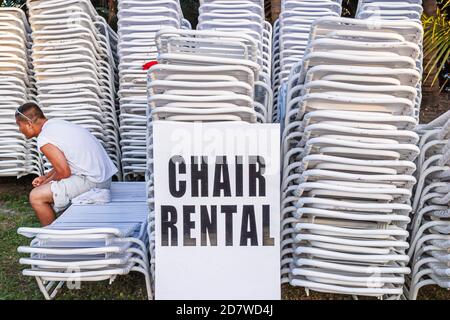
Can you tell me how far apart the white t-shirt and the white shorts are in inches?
1.9

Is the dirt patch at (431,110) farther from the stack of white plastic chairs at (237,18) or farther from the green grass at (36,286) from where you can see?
the green grass at (36,286)

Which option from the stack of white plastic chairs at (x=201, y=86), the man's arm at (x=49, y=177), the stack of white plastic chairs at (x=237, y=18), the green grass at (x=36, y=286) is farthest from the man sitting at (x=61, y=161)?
the stack of white plastic chairs at (x=237, y=18)

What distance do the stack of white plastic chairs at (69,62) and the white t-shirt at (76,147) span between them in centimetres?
81

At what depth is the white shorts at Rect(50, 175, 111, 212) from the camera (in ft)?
12.2

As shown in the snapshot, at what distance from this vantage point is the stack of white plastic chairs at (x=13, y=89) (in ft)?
15.7

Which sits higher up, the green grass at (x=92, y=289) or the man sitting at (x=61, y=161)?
the man sitting at (x=61, y=161)

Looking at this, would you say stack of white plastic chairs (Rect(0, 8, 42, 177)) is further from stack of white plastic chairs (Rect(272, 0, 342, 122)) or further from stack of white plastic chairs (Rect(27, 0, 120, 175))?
stack of white plastic chairs (Rect(272, 0, 342, 122))

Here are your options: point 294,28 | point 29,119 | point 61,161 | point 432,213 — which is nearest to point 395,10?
point 294,28

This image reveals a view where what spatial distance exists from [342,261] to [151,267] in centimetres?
105

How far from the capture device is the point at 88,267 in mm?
2666

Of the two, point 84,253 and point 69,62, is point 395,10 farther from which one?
point 84,253

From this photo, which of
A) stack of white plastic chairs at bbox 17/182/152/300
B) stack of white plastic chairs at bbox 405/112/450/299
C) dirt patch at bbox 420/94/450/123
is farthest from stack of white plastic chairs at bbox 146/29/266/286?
dirt patch at bbox 420/94/450/123

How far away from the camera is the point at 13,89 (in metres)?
4.88
